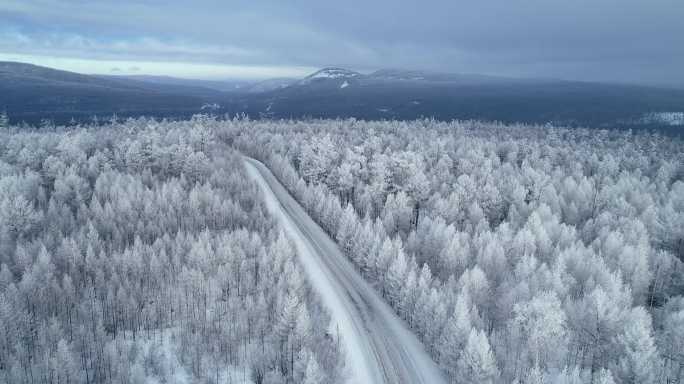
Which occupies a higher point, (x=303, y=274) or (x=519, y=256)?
(x=519, y=256)

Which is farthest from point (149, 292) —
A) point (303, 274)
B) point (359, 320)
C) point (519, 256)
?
point (519, 256)

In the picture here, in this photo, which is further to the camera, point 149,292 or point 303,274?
point 303,274

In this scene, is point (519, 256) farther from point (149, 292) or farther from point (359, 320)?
point (149, 292)

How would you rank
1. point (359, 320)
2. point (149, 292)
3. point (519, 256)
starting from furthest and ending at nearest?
1. point (519, 256)
2. point (149, 292)
3. point (359, 320)

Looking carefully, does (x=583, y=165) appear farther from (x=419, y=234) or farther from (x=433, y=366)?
(x=433, y=366)

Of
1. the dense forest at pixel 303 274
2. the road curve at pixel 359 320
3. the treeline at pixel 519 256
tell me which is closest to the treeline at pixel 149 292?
the dense forest at pixel 303 274

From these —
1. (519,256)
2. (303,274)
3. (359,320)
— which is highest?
(519,256)

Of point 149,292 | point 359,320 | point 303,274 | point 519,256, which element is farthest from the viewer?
point 519,256

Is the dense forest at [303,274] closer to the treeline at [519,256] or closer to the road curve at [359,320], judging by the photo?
the treeline at [519,256]
